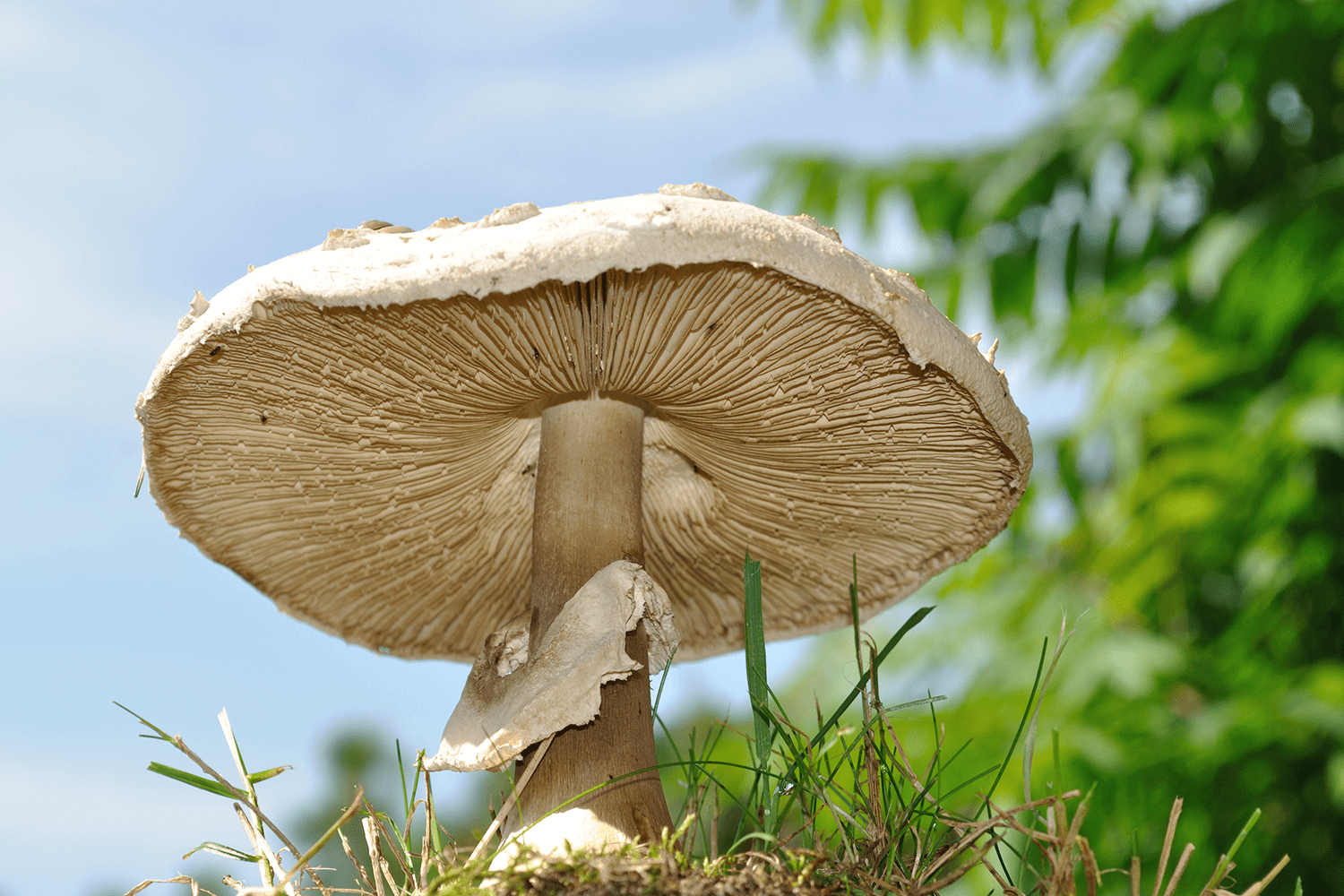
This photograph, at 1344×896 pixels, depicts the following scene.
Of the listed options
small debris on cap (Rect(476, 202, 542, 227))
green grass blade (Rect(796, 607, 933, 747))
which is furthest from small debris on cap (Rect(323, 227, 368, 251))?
green grass blade (Rect(796, 607, 933, 747))

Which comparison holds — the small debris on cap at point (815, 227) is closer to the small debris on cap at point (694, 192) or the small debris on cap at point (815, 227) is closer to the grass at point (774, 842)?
the small debris on cap at point (694, 192)

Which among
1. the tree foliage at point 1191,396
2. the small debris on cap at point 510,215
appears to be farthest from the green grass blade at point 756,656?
the tree foliage at point 1191,396

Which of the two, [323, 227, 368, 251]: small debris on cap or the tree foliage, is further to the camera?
the tree foliage

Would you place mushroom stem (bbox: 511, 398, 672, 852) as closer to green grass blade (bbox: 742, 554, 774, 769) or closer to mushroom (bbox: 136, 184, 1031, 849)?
mushroom (bbox: 136, 184, 1031, 849)

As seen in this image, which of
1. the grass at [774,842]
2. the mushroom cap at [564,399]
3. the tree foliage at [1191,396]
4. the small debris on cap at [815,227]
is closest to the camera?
the grass at [774,842]

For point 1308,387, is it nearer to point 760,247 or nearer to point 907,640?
point 907,640

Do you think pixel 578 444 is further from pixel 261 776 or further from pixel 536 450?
pixel 261 776
